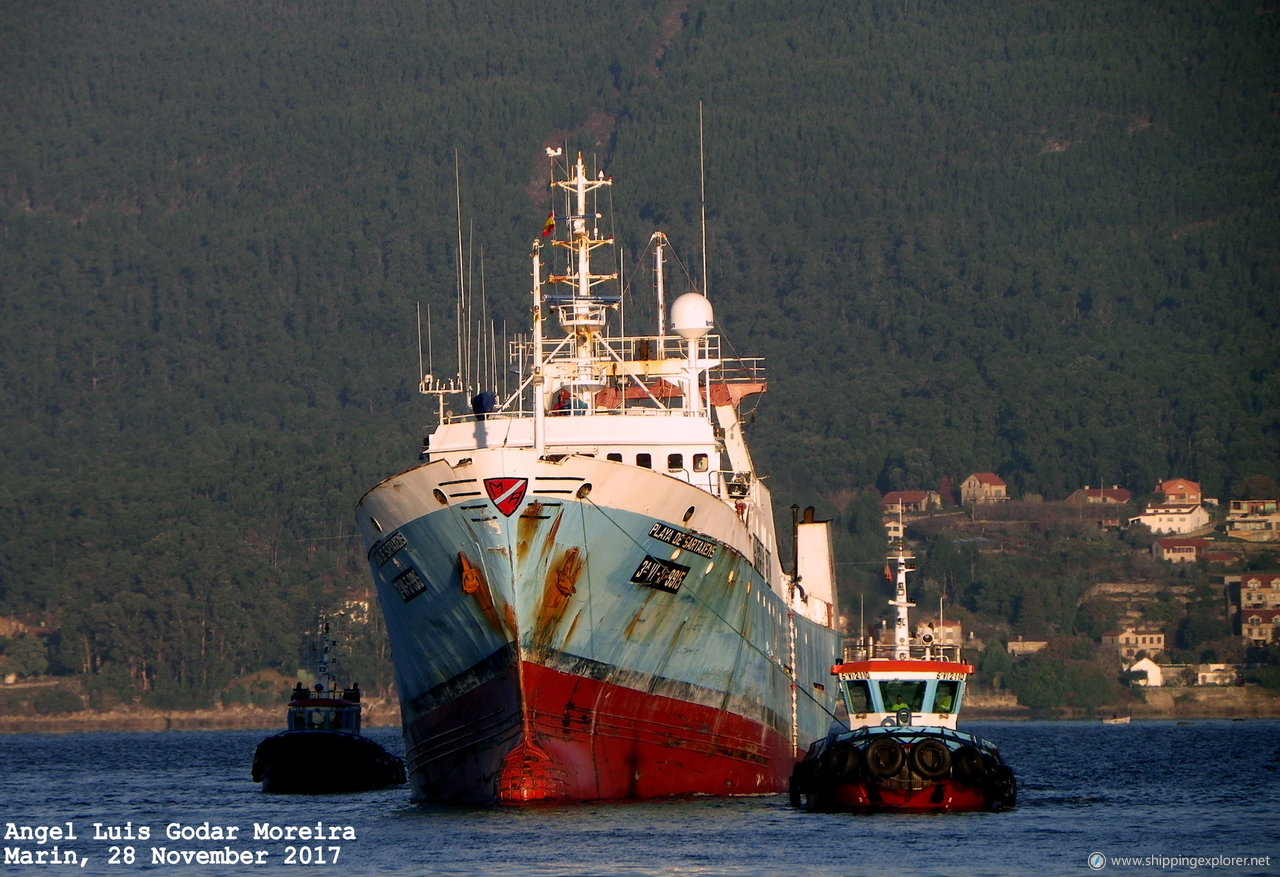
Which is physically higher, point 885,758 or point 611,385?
point 611,385

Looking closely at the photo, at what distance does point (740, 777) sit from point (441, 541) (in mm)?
12003

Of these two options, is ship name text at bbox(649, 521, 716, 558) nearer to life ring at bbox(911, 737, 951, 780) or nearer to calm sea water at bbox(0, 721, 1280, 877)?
calm sea water at bbox(0, 721, 1280, 877)

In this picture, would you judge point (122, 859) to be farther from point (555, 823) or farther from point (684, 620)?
point (684, 620)

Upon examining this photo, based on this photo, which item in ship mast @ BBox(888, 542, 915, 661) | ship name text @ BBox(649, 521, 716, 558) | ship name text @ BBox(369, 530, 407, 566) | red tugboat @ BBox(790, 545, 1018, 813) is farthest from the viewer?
ship mast @ BBox(888, 542, 915, 661)

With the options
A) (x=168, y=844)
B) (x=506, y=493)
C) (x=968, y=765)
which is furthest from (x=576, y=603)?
(x=168, y=844)

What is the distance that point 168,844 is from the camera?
175 feet

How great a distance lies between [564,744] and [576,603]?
11.3ft

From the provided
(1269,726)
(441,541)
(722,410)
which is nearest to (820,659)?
(722,410)

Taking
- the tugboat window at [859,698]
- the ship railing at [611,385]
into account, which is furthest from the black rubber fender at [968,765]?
the ship railing at [611,385]

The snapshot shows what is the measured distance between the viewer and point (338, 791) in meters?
73.8

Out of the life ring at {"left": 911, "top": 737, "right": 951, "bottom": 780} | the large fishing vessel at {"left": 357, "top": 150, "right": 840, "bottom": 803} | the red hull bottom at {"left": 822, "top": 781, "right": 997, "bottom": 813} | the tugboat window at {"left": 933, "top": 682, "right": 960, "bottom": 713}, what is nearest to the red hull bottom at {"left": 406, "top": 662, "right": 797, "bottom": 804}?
the large fishing vessel at {"left": 357, "top": 150, "right": 840, "bottom": 803}

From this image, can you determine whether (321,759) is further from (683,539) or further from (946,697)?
(946,697)

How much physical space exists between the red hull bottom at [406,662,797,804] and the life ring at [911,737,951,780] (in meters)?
6.78

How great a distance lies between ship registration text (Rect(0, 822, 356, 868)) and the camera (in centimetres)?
4969
